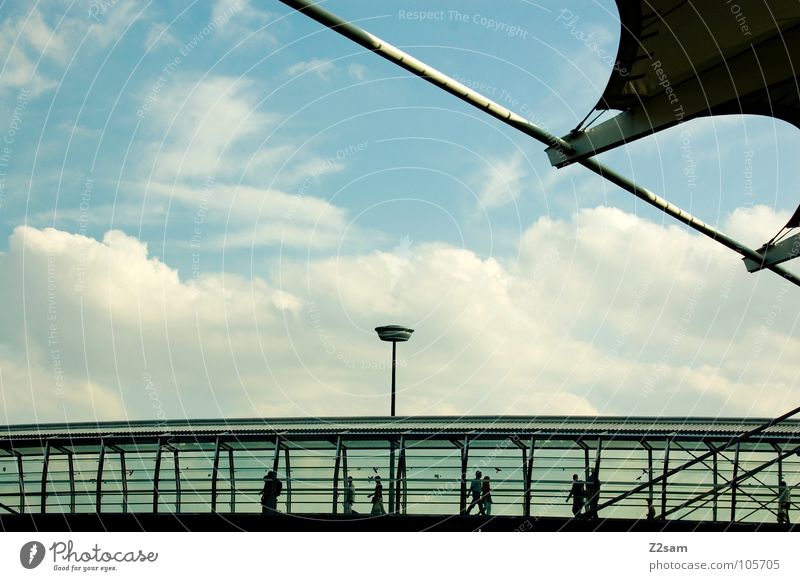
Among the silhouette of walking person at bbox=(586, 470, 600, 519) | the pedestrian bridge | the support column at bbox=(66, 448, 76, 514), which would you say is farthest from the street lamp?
the support column at bbox=(66, 448, 76, 514)

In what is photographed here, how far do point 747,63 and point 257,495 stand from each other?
678 inches

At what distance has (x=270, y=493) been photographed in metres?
24.5

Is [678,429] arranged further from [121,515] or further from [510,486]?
[121,515]

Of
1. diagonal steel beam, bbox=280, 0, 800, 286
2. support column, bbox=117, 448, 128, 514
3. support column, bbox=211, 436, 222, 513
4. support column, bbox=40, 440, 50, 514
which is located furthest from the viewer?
support column, bbox=40, 440, 50, 514

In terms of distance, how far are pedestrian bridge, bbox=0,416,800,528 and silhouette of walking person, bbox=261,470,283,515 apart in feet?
0.89

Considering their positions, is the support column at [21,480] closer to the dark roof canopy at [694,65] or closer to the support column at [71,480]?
the support column at [71,480]

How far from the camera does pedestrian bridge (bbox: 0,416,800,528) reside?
78.8 feet

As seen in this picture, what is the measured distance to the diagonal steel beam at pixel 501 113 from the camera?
11.6 m

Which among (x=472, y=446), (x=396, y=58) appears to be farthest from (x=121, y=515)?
(x=396, y=58)

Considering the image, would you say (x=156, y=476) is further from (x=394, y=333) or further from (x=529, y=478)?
(x=529, y=478)

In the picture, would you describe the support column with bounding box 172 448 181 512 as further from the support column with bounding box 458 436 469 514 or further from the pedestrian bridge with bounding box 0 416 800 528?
the support column with bounding box 458 436 469 514

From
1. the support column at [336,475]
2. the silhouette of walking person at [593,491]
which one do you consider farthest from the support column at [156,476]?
the silhouette of walking person at [593,491]

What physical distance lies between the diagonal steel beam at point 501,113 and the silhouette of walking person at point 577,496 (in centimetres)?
794
